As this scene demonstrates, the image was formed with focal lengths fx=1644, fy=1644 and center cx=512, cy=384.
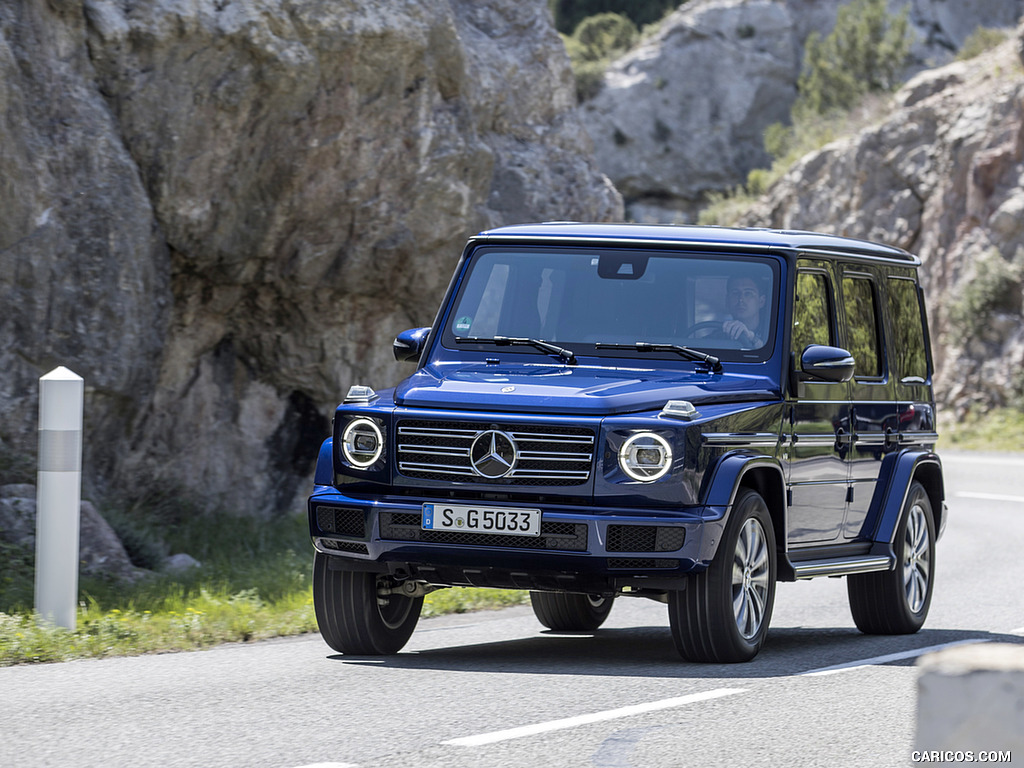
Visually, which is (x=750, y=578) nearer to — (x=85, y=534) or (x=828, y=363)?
(x=828, y=363)

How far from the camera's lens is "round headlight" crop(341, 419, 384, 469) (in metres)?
7.70

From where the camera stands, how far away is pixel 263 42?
1492 centimetres

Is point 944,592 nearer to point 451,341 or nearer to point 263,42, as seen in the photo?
point 451,341

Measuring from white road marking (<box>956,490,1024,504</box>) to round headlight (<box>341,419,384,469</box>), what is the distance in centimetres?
1656

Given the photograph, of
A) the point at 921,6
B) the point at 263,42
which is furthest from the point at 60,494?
the point at 921,6

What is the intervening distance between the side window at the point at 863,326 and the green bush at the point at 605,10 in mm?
73125

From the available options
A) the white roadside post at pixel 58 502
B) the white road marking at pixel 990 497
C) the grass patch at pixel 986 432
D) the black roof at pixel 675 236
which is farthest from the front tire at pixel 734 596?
the grass patch at pixel 986 432

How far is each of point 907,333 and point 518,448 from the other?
4015mm

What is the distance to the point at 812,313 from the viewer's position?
8.97 metres

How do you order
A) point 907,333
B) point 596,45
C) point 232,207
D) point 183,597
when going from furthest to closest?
point 596,45 → point 232,207 → point 907,333 → point 183,597

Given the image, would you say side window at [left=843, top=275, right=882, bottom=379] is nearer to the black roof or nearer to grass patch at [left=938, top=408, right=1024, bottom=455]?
the black roof

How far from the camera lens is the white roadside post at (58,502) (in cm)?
828

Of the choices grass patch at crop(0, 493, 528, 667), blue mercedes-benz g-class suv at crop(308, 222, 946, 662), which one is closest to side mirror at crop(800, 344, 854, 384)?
blue mercedes-benz g-class suv at crop(308, 222, 946, 662)

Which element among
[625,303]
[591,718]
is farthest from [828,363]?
[591,718]
